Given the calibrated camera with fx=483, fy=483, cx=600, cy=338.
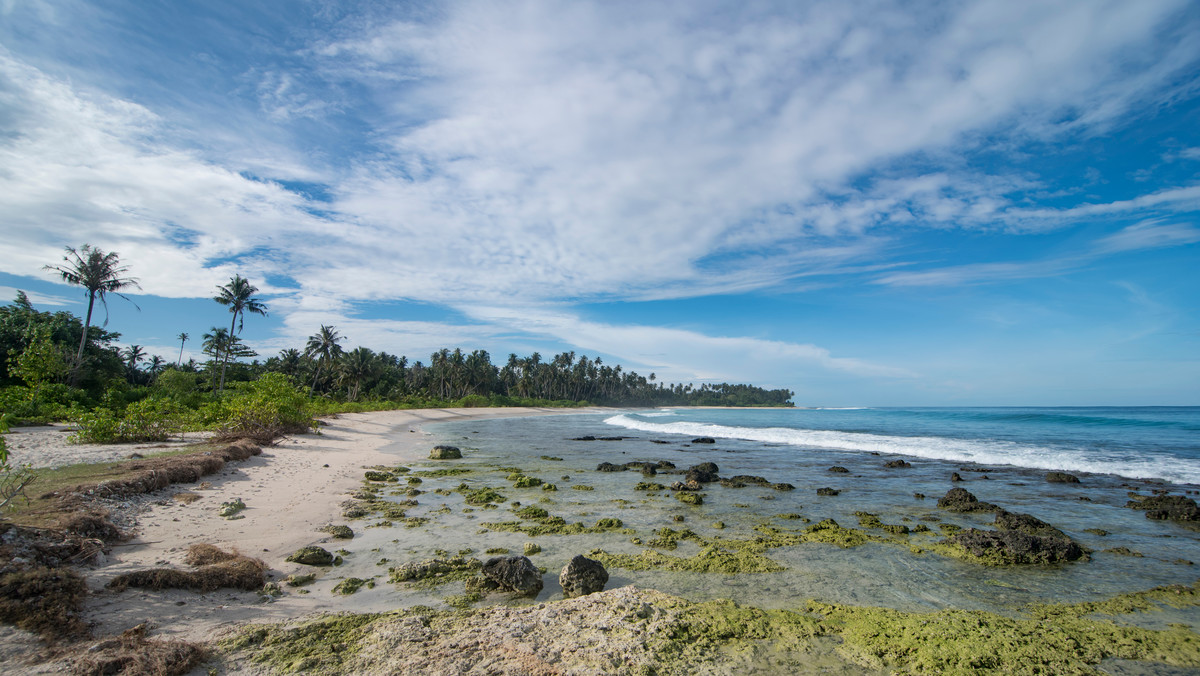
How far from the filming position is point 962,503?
13203mm

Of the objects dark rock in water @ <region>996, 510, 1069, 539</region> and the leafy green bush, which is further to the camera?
the leafy green bush

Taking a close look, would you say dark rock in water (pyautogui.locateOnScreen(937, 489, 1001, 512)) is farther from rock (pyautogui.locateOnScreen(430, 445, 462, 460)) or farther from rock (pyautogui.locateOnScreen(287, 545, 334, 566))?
rock (pyautogui.locateOnScreen(430, 445, 462, 460))

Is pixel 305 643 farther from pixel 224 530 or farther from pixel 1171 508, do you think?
pixel 1171 508

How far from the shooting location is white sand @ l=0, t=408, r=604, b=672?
5363 millimetres

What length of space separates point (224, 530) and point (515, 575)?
5.63 metres

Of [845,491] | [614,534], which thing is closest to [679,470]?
[845,491]

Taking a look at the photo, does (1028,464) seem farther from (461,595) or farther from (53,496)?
(53,496)

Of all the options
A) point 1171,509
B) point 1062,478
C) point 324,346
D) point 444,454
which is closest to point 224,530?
point 444,454

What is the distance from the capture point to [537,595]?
6.78 metres

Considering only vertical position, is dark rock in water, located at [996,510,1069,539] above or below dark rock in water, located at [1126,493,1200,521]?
below

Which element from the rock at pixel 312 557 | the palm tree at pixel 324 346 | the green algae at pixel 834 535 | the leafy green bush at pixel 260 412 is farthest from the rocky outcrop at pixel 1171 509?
the palm tree at pixel 324 346

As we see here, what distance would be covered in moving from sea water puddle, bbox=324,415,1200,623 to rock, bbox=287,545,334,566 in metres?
0.32

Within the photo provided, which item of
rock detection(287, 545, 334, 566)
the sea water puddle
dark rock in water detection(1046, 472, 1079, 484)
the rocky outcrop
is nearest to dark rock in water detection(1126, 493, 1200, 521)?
the rocky outcrop

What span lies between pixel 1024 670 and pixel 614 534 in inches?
257
